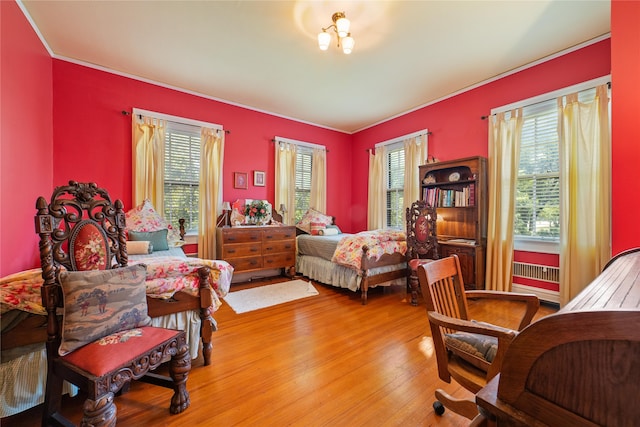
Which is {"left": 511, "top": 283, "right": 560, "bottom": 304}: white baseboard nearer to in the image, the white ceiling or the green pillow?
the white ceiling

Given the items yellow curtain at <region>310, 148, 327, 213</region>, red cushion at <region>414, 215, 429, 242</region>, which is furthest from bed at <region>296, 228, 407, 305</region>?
yellow curtain at <region>310, 148, 327, 213</region>

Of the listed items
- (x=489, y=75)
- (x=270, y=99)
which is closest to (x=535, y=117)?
(x=489, y=75)

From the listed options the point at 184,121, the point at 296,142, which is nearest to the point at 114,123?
the point at 184,121

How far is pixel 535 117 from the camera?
126 inches

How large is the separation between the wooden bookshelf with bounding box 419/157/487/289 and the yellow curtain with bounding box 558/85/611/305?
803 millimetres

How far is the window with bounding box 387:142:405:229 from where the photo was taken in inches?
194

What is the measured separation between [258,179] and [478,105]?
12.1 feet

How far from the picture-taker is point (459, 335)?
53.5 inches

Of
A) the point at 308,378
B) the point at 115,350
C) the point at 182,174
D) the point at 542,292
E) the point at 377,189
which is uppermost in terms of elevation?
the point at 182,174

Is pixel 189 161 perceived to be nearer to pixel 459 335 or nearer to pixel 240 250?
pixel 240 250

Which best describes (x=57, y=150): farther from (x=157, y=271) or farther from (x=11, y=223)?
(x=157, y=271)

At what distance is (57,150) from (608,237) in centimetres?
626

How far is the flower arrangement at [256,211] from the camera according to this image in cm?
427

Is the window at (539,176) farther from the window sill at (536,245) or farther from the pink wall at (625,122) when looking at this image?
the pink wall at (625,122)
